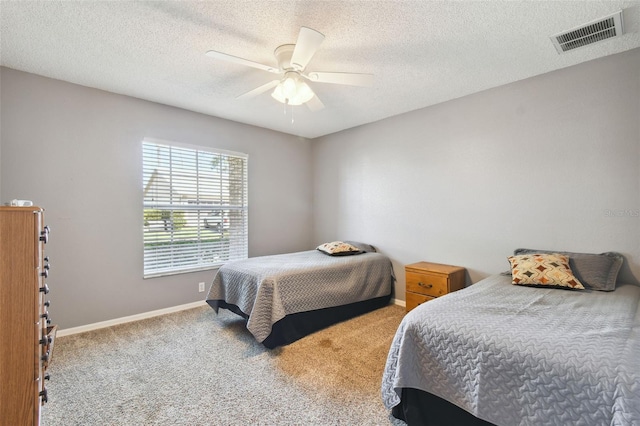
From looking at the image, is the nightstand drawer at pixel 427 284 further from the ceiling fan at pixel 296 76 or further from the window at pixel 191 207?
the window at pixel 191 207

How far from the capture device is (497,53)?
7.76ft

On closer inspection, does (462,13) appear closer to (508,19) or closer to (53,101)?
(508,19)

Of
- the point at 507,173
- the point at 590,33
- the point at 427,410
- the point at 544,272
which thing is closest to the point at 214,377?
the point at 427,410

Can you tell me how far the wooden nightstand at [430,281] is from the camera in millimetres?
3000

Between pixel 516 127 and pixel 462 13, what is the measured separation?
1494mm

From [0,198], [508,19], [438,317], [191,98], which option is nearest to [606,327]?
[438,317]

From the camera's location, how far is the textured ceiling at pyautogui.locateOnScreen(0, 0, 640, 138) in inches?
72.6

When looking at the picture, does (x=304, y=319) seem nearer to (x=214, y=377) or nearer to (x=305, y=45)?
(x=214, y=377)

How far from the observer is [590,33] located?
6.86 ft

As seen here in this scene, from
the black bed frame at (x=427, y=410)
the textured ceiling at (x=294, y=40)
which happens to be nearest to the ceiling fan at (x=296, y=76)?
the textured ceiling at (x=294, y=40)

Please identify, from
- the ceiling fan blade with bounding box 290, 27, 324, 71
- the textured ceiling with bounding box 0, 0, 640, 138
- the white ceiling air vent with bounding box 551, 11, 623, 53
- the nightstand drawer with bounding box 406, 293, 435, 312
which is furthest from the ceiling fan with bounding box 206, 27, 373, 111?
the nightstand drawer with bounding box 406, 293, 435, 312

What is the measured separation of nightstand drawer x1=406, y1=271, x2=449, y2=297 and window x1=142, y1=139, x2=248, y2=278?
232cm

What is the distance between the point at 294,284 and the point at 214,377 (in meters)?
1.01

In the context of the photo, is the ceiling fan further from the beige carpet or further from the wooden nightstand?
the beige carpet
